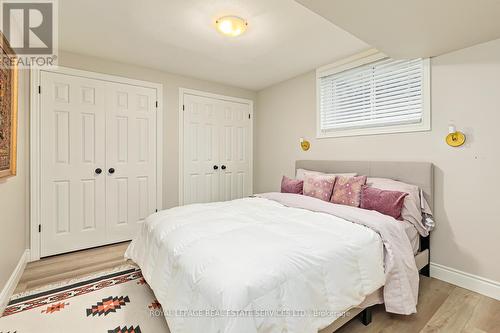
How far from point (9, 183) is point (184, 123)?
2.06 metres

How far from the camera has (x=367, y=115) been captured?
112 inches

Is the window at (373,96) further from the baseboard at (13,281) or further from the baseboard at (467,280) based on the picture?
the baseboard at (13,281)

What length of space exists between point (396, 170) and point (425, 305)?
1199 millimetres

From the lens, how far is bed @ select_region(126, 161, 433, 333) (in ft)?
3.62

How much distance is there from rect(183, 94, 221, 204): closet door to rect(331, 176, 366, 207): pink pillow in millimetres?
2046

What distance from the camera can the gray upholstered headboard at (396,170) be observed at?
2301 millimetres

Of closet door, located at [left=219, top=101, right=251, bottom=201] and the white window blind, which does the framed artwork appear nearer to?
closet door, located at [left=219, top=101, right=251, bottom=201]

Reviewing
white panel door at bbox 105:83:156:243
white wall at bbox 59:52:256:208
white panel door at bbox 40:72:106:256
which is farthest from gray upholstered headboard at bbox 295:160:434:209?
white panel door at bbox 40:72:106:256

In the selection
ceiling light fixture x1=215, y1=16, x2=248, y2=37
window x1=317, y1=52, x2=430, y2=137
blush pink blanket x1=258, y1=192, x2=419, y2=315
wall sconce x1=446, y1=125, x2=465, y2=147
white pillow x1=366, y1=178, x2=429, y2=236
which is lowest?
blush pink blanket x1=258, y1=192, x2=419, y2=315

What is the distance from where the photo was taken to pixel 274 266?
47.2 inches

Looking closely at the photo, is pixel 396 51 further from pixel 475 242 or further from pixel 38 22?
pixel 38 22

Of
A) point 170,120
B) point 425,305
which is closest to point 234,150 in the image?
point 170,120

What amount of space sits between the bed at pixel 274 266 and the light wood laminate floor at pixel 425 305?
0.42 feet

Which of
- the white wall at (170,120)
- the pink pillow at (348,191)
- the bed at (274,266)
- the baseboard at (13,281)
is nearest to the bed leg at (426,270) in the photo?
the bed at (274,266)
